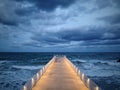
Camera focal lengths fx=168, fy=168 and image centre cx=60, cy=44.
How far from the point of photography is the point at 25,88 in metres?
7.99

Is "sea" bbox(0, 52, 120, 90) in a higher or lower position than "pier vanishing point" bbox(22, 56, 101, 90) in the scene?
lower

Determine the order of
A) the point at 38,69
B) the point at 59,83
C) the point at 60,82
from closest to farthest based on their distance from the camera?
the point at 59,83 < the point at 60,82 < the point at 38,69

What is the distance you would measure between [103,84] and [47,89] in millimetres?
11977

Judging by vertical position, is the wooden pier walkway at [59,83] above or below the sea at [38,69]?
above

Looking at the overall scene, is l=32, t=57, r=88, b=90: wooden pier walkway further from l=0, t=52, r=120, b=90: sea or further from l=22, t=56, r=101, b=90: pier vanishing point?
l=0, t=52, r=120, b=90: sea

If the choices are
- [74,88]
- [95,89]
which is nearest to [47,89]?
[74,88]

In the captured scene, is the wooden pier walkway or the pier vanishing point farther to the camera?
the wooden pier walkway

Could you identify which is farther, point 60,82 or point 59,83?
point 60,82

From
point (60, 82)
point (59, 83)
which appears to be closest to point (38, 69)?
point (60, 82)

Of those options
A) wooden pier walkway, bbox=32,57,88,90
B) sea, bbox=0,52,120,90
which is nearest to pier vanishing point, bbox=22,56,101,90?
wooden pier walkway, bbox=32,57,88,90

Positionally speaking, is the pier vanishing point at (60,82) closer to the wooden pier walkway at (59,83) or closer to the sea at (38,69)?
the wooden pier walkway at (59,83)

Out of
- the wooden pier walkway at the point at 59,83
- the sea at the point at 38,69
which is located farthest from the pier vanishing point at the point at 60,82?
the sea at the point at 38,69

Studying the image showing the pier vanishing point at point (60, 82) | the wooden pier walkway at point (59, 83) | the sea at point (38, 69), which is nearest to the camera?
the pier vanishing point at point (60, 82)

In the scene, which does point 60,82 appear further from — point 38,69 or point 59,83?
point 38,69
